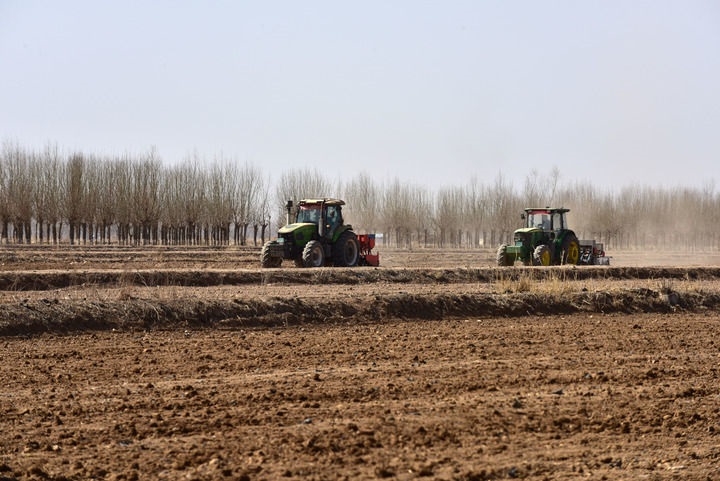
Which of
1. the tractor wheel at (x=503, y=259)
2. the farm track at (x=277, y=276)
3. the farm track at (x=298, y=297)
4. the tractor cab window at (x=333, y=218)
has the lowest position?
the farm track at (x=298, y=297)

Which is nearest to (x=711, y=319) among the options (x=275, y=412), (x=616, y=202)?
(x=275, y=412)

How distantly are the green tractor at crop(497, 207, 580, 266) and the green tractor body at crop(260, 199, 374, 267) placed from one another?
568cm

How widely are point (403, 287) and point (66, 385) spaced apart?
13.3 metres

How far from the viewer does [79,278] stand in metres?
22.9

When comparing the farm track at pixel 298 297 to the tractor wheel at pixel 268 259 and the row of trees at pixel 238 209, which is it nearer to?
the tractor wheel at pixel 268 259

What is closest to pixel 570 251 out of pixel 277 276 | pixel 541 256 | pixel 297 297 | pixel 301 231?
pixel 541 256

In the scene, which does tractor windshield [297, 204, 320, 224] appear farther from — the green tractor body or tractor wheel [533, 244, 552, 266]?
tractor wheel [533, 244, 552, 266]

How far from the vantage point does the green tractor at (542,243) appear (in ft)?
104

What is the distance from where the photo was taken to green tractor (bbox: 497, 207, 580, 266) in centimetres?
3172

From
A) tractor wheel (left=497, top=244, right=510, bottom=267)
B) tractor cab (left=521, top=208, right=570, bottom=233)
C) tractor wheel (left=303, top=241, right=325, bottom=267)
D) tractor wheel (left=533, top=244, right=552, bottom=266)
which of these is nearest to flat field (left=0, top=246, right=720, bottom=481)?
tractor wheel (left=303, top=241, right=325, bottom=267)

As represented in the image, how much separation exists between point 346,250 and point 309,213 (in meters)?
1.65

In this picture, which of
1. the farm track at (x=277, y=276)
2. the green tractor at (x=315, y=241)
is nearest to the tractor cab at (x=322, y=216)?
the green tractor at (x=315, y=241)

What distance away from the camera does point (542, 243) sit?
3256 cm

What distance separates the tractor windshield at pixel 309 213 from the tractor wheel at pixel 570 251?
9047mm
